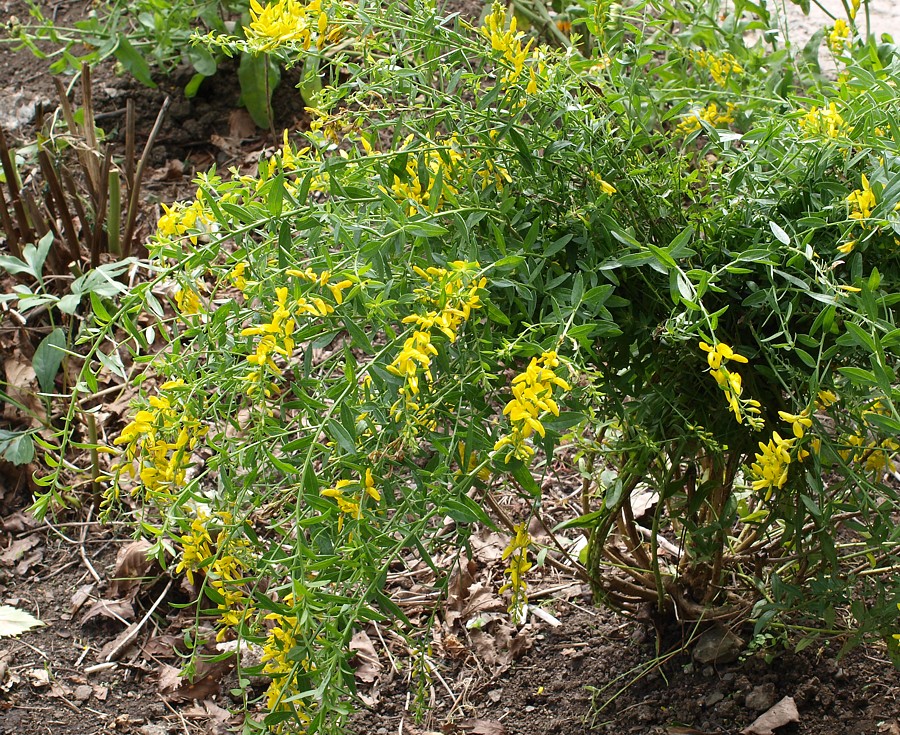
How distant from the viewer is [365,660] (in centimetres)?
203

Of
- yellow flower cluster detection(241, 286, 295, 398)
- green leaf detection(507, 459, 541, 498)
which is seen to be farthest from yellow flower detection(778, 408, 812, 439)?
yellow flower cluster detection(241, 286, 295, 398)

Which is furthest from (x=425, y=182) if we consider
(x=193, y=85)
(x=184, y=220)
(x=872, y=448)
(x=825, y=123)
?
(x=193, y=85)

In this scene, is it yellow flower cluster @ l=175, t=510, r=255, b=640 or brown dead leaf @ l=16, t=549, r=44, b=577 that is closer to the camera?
yellow flower cluster @ l=175, t=510, r=255, b=640

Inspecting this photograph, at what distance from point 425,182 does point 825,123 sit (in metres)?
0.54

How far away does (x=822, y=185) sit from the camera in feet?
4.38

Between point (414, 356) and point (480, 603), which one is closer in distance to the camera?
point (414, 356)

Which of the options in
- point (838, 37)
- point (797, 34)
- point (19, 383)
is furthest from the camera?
point (797, 34)

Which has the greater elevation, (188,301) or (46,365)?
(188,301)

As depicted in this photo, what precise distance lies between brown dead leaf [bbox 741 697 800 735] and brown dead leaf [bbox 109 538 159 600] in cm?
127

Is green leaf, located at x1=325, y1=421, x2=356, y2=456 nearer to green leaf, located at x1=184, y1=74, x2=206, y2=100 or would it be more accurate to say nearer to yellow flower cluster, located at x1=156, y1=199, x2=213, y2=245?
yellow flower cluster, located at x1=156, y1=199, x2=213, y2=245

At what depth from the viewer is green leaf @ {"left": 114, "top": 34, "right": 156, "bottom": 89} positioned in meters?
2.89

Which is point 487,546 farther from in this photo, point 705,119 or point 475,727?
point 705,119

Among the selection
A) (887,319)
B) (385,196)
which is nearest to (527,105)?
(385,196)

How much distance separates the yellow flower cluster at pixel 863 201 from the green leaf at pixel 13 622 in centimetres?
156
